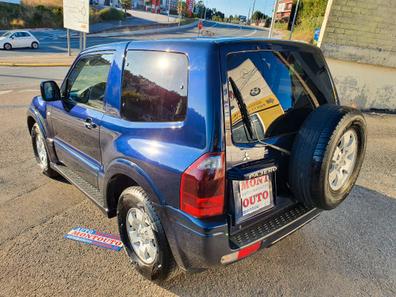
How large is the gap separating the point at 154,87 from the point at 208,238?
1148 millimetres

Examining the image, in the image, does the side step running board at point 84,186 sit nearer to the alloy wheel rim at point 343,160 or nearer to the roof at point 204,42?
the roof at point 204,42

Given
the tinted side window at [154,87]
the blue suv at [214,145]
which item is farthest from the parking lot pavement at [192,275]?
the tinted side window at [154,87]

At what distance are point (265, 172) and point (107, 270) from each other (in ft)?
5.16

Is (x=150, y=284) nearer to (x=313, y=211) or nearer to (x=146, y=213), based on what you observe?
(x=146, y=213)

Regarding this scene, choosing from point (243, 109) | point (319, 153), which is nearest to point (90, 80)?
point (243, 109)

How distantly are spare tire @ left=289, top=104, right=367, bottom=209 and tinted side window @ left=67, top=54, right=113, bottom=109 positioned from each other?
176 cm

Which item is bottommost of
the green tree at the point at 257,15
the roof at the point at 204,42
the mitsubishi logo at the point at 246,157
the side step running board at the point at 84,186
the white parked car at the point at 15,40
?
the white parked car at the point at 15,40

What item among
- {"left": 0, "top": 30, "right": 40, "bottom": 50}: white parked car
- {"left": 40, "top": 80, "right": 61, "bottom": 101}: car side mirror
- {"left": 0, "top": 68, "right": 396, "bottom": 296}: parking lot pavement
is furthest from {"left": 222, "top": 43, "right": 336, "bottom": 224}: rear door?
{"left": 0, "top": 30, "right": 40, "bottom": 50}: white parked car

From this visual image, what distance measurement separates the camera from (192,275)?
102 inches

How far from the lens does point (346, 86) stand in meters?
8.89

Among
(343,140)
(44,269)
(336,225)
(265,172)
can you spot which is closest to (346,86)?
(336,225)

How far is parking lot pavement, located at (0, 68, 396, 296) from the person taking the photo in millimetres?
2473

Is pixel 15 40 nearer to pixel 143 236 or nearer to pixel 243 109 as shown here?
pixel 143 236

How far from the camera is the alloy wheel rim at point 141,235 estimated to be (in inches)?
95.2
